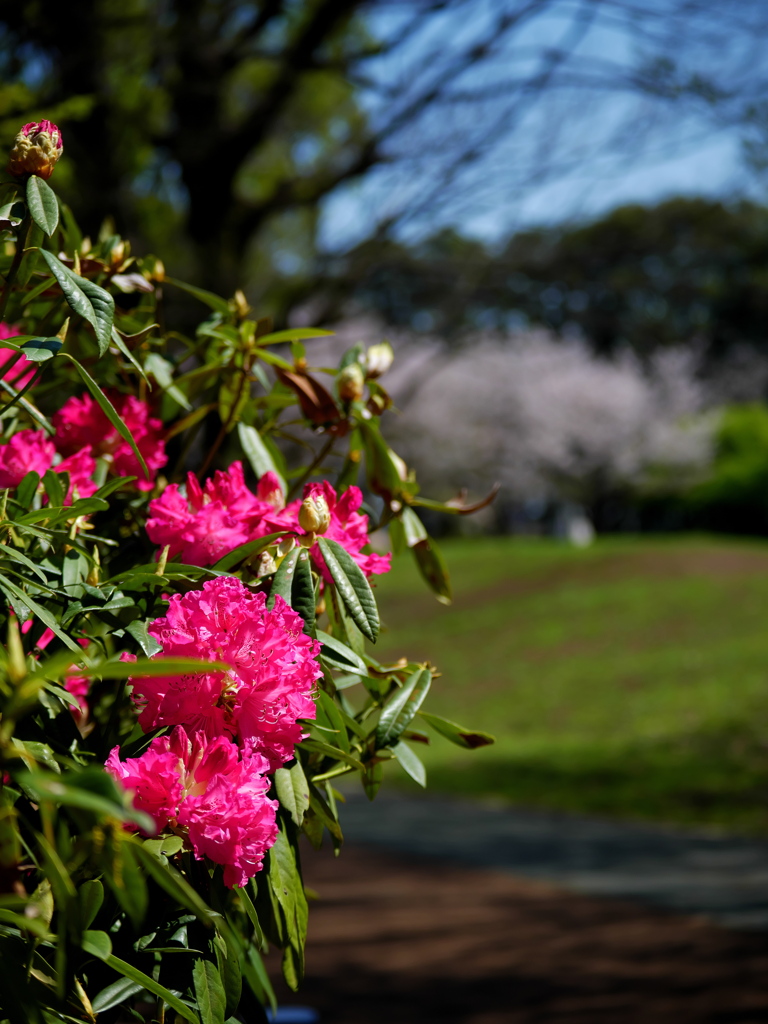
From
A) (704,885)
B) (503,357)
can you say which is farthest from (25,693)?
(503,357)

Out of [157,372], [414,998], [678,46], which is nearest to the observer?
[157,372]

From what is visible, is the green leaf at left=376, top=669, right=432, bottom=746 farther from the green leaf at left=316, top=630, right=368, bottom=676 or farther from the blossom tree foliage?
the blossom tree foliage

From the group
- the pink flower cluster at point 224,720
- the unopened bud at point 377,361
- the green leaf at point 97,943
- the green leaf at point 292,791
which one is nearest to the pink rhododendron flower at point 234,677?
the pink flower cluster at point 224,720

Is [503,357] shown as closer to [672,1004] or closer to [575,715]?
[575,715]

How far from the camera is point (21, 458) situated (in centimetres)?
129

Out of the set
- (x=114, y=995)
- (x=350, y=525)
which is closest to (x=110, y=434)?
(x=350, y=525)

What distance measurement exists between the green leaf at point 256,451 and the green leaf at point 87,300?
397mm

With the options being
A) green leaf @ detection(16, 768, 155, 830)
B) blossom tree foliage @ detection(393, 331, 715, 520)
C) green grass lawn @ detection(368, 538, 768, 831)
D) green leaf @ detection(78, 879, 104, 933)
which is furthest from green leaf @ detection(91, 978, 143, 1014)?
blossom tree foliage @ detection(393, 331, 715, 520)

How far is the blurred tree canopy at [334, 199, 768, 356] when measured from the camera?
272 inches

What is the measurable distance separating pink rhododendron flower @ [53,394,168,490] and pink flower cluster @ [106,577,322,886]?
18.0 inches

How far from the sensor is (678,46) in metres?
5.39

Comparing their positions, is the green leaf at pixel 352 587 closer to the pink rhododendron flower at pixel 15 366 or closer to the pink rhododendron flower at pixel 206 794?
the pink rhododendron flower at pixel 206 794

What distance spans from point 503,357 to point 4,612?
24.7m

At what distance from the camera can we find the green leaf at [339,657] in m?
1.16
